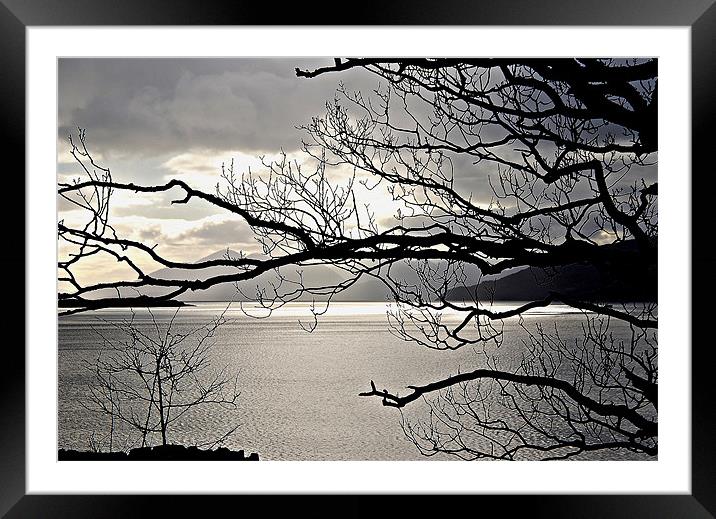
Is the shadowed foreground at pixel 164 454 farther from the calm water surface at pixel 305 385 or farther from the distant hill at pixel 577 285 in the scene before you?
the calm water surface at pixel 305 385

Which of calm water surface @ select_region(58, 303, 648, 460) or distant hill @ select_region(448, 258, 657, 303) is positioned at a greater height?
distant hill @ select_region(448, 258, 657, 303)

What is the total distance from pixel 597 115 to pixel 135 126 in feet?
33.7

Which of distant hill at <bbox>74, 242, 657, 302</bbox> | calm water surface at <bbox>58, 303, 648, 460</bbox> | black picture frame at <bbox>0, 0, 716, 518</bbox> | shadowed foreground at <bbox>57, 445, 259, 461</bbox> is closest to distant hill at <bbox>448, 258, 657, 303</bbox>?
distant hill at <bbox>74, 242, 657, 302</bbox>

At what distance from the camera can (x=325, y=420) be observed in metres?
13.3

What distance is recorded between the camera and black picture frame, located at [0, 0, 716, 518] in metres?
1.31

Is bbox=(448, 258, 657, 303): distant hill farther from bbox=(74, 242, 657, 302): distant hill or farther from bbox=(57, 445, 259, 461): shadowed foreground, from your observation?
bbox=(57, 445, 259, 461): shadowed foreground
